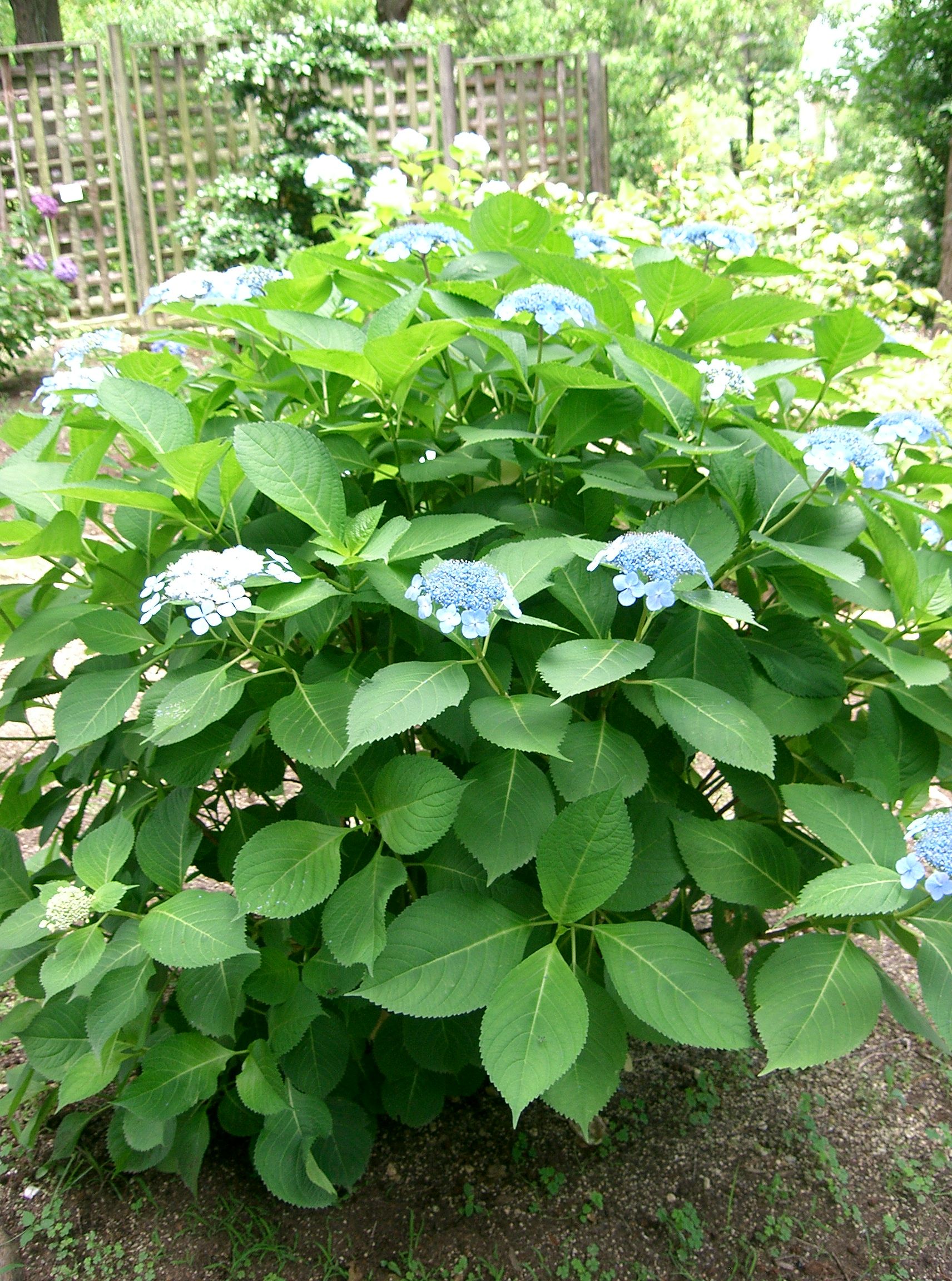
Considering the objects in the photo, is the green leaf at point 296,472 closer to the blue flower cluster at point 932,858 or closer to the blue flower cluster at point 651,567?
the blue flower cluster at point 651,567

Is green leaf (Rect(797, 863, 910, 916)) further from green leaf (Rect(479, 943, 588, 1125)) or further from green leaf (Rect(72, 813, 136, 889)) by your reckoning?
green leaf (Rect(72, 813, 136, 889))

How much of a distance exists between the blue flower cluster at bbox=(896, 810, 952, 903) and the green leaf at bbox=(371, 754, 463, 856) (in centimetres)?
50

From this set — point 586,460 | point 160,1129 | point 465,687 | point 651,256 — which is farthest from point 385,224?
point 160,1129

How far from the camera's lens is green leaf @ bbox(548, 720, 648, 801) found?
120 centimetres

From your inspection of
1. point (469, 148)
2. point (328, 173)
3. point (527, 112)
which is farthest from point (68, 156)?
point (328, 173)

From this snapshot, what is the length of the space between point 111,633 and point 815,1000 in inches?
39.4

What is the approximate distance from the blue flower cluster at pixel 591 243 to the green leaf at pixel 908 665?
880mm

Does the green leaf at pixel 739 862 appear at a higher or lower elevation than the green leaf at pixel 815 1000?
higher

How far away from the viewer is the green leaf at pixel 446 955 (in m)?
1.16

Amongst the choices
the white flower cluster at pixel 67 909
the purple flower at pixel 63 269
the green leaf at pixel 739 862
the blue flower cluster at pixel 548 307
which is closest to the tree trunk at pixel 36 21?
the purple flower at pixel 63 269

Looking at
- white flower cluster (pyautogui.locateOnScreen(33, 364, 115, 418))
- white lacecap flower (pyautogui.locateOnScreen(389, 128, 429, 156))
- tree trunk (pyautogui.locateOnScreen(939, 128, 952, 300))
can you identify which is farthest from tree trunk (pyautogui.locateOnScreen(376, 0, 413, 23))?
white flower cluster (pyautogui.locateOnScreen(33, 364, 115, 418))

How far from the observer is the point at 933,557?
1.44 m

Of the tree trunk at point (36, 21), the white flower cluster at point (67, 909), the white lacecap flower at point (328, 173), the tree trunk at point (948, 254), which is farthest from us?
the tree trunk at point (36, 21)

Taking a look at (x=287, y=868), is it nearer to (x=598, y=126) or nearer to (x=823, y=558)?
(x=823, y=558)
